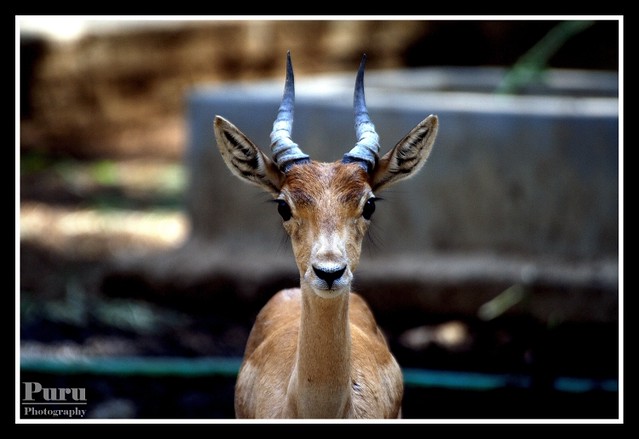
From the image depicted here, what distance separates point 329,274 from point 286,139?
922 mm

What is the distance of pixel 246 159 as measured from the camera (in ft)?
17.9

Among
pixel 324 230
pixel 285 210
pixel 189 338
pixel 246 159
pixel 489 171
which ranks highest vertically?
pixel 489 171

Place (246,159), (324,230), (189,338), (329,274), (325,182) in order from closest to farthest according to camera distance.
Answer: (329,274) < (324,230) < (325,182) < (246,159) < (189,338)

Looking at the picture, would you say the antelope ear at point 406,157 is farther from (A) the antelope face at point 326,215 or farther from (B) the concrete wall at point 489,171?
(B) the concrete wall at point 489,171

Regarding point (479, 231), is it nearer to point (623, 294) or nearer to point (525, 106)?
point (525, 106)

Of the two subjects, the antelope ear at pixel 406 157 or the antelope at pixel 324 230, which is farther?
the antelope ear at pixel 406 157

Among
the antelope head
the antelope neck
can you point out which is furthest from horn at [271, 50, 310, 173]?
the antelope neck

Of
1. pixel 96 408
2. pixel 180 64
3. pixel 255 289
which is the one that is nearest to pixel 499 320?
pixel 255 289

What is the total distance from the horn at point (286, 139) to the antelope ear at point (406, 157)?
396 millimetres

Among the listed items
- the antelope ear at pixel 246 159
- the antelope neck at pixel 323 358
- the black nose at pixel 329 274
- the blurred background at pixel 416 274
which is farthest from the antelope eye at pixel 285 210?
the blurred background at pixel 416 274

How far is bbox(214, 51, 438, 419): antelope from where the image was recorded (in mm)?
5117

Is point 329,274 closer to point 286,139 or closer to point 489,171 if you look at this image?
point 286,139

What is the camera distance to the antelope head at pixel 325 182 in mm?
4984

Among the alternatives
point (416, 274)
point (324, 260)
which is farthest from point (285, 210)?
point (416, 274)
